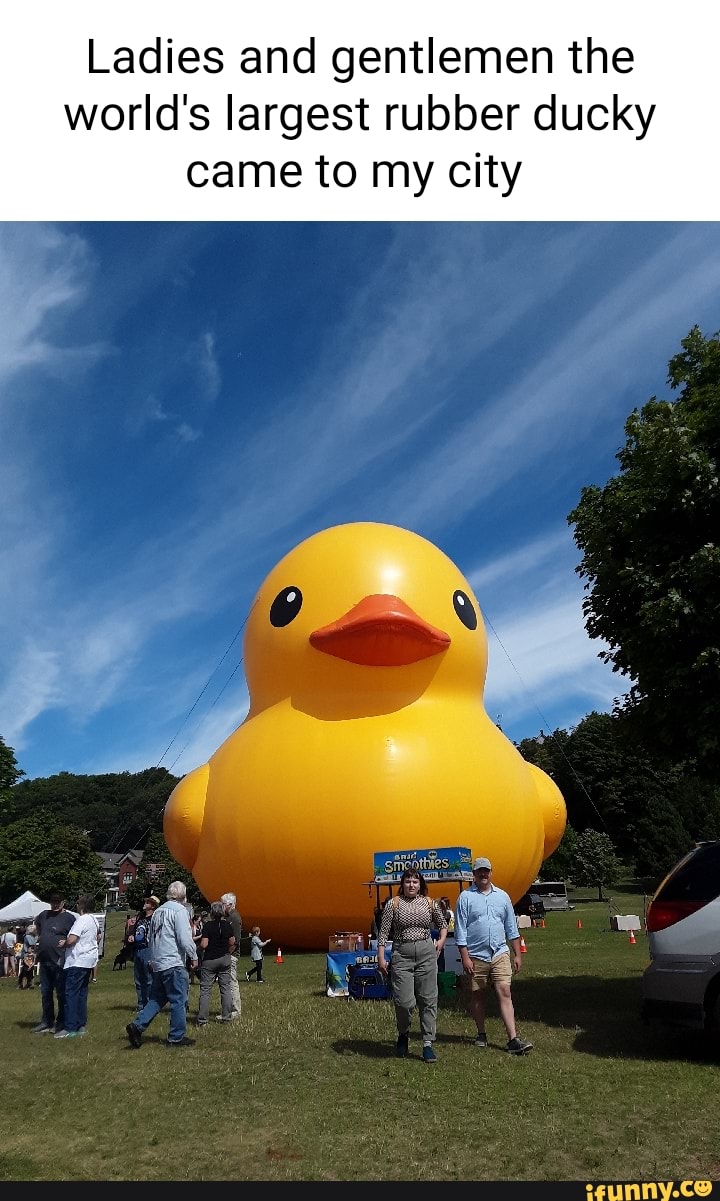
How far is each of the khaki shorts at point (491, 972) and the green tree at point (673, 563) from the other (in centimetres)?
276

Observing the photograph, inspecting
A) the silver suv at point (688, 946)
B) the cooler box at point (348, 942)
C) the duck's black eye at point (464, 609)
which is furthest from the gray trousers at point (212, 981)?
the duck's black eye at point (464, 609)

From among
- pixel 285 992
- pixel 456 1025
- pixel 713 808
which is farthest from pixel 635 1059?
pixel 713 808

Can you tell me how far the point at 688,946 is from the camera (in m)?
6.59

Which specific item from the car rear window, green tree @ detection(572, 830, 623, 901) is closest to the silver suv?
the car rear window

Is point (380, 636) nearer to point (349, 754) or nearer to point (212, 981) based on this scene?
point (349, 754)

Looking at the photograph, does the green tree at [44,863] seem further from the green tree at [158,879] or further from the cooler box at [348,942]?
the cooler box at [348,942]

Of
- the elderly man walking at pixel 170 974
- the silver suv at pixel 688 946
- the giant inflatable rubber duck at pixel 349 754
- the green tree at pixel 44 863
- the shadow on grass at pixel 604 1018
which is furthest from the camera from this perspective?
the green tree at pixel 44 863

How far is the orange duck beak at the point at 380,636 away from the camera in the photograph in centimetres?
1609

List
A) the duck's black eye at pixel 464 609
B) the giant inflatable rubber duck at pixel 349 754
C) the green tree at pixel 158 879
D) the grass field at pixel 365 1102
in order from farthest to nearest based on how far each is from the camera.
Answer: the green tree at pixel 158 879 → the duck's black eye at pixel 464 609 → the giant inflatable rubber duck at pixel 349 754 → the grass field at pixel 365 1102

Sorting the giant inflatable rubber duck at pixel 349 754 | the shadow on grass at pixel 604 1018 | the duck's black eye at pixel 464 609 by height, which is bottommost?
the shadow on grass at pixel 604 1018

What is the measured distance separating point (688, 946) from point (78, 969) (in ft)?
20.1

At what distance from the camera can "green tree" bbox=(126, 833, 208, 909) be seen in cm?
3941

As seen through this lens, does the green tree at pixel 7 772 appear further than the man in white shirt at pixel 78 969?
Yes

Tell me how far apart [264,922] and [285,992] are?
16.5 feet
